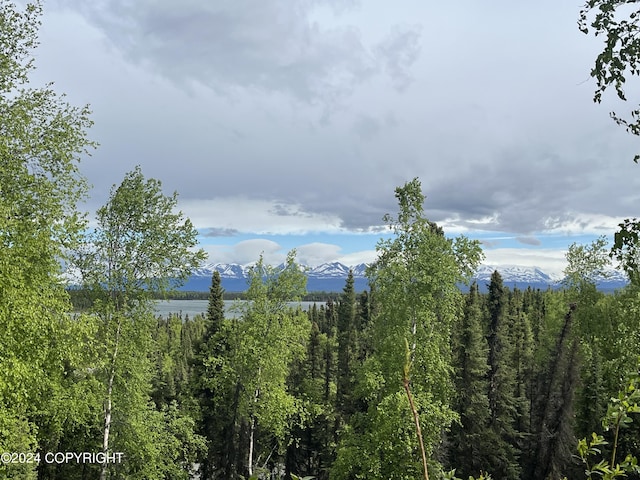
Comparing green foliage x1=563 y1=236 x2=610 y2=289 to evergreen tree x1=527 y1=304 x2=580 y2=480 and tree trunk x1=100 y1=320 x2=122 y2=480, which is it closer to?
evergreen tree x1=527 y1=304 x2=580 y2=480

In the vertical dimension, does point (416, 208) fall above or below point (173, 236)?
above

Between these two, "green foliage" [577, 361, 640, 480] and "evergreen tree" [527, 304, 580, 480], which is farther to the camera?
"evergreen tree" [527, 304, 580, 480]

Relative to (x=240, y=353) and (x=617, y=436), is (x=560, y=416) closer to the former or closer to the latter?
(x=240, y=353)

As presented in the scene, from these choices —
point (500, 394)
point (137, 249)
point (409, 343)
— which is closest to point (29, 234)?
point (137, 249)

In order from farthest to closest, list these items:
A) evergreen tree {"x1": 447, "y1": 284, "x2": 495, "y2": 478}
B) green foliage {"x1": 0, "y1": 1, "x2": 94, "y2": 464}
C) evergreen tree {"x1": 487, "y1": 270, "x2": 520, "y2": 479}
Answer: evergreen tree {"x1": 487, "y1": 270, "x2": 520, "y2": 479} → evergreen tree {"x1": 447, "y1": 284, "x2": 495, "y2": 478} → green foliage {"x1": 0, "y1": 1, "x2": 94, "y2": 464}

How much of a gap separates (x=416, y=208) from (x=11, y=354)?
436 inches

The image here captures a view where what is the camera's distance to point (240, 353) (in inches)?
762

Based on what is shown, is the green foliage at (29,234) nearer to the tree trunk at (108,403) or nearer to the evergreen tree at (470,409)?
the tree trunk at (108,403)

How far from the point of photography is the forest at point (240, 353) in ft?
26.6

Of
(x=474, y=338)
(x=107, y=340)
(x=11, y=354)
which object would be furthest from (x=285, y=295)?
(x=11, y=354)

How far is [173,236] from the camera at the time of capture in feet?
48.4

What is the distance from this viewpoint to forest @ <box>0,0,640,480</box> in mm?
8094

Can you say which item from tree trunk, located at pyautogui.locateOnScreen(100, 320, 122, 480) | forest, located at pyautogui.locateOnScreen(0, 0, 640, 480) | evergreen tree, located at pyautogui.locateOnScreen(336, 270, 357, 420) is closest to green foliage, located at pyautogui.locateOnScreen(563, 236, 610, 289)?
forest, located at pyautogui.locateOnScreen(0, 0, 640, 480)

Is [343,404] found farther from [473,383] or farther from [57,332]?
[57,332]
